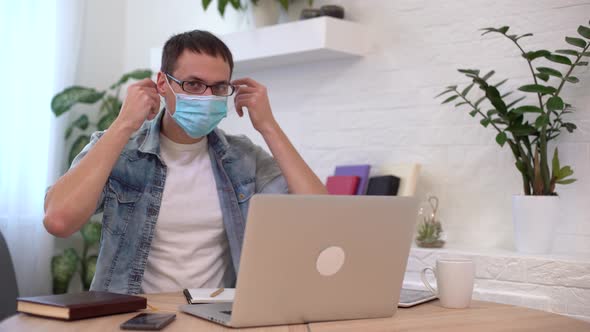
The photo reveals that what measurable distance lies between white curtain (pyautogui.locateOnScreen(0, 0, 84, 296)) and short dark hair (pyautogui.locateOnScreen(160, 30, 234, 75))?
1.93 m

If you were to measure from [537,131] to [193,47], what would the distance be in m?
1.28

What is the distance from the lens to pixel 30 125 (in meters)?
3.81

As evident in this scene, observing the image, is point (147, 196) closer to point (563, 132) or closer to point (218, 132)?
point (218, 132)

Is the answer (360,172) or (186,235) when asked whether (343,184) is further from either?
(186,235)

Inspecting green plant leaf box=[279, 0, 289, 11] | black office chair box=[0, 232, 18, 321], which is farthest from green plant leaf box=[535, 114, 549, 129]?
black office chair box=[0, 232, 18, 321]

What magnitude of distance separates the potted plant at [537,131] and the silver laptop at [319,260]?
1.30m

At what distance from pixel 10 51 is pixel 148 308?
8.67ft

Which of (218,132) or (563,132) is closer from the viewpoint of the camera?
(218,132)

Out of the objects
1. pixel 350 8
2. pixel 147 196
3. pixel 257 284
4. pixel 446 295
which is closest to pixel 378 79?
pixel 350 8

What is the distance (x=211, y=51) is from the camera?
205 cm

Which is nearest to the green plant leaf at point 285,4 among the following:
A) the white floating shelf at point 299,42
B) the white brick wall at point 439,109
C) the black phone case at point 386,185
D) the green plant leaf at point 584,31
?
the white floating shelf at point 299,42

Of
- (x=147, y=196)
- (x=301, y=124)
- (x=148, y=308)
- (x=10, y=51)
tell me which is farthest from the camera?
(x=10, y=51)

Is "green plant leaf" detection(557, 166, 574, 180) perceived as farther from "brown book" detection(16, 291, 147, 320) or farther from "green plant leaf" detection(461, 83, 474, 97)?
"brown book" detection(16, 291, 147, 320)

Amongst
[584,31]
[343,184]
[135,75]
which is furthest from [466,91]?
[135,75]
